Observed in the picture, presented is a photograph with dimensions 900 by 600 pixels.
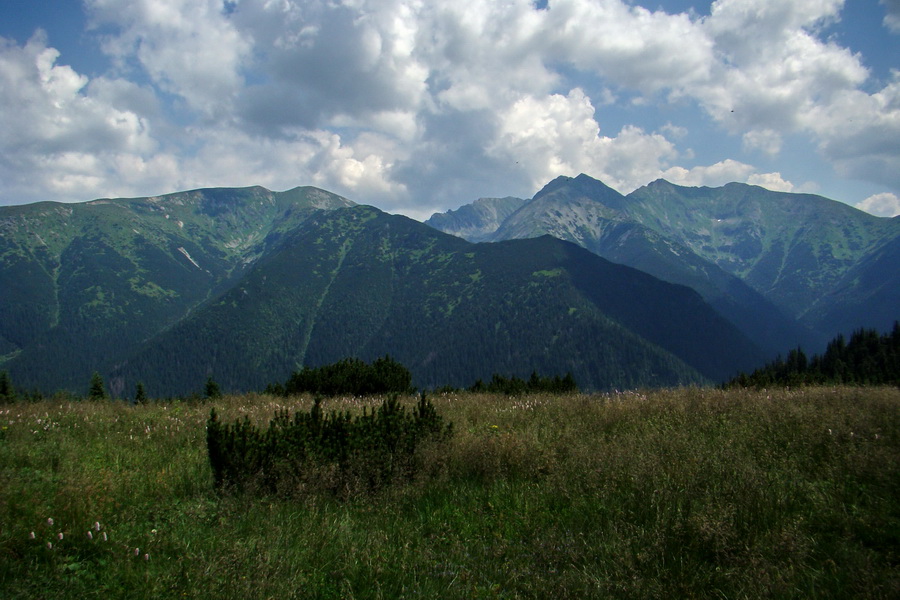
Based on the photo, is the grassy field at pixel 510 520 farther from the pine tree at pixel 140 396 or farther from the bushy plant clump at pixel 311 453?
the pine tree at pixel 140 396

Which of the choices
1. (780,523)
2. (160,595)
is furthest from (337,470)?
(780,523)

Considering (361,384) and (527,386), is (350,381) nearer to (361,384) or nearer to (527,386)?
(361,384)

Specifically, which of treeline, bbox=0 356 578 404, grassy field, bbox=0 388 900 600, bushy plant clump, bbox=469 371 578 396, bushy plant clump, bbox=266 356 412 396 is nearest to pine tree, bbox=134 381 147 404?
treeline, bbox=0 356 578 404

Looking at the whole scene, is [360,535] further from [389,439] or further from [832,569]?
[832,569]

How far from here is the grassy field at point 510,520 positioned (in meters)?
4.33

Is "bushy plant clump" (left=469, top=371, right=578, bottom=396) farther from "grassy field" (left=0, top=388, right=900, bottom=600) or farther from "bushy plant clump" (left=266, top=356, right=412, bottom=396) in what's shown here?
"grassy field" (left=0, top=388, right=900, bottom=600)

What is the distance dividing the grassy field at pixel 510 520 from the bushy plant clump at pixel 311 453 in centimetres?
28

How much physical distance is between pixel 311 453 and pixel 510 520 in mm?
3051

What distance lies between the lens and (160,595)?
4191 mm

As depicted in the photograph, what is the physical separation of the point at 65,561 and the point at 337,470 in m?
3.14

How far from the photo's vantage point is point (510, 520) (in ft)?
19.4

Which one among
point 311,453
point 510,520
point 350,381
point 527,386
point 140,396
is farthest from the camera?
point 140,396

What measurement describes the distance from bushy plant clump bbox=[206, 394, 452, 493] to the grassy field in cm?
28

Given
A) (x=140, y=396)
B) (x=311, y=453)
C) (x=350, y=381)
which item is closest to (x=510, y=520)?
(x=311, y=453)
